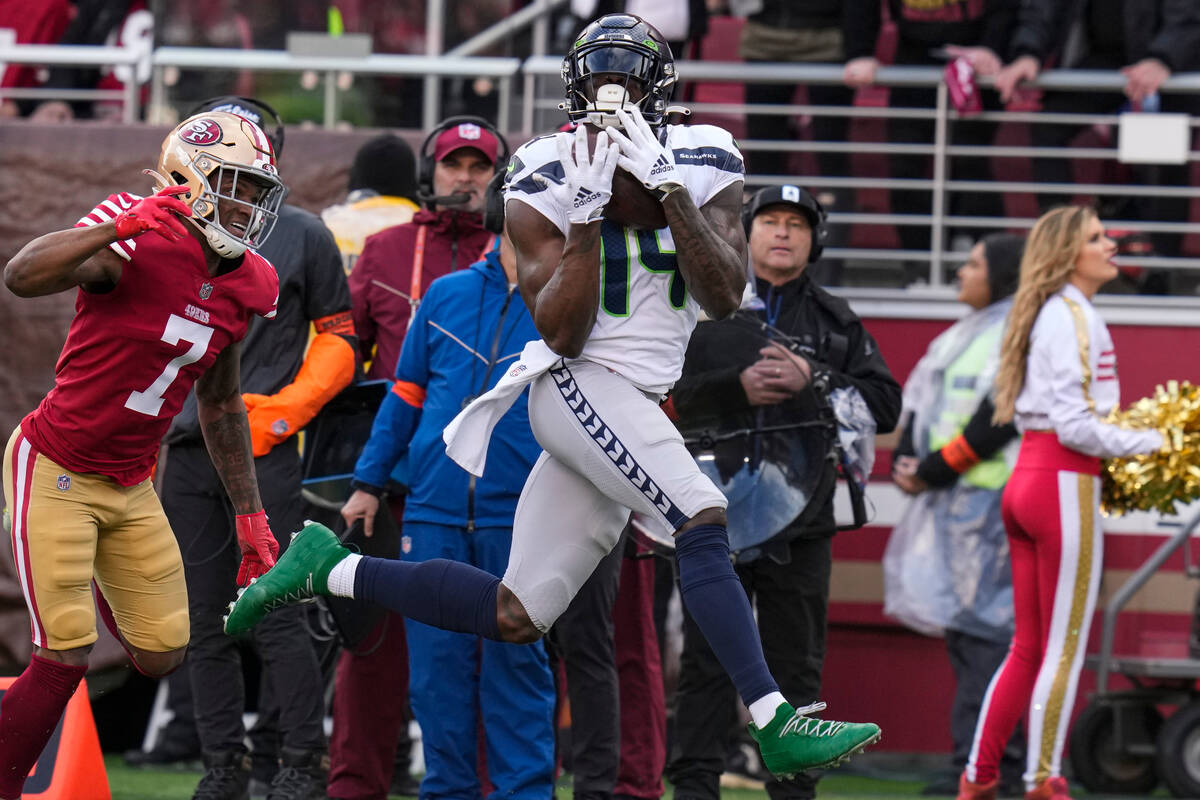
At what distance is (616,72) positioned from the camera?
15.1 ft

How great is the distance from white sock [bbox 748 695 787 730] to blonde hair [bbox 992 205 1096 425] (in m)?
2.82

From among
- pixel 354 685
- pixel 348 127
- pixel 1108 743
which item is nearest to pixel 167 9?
pixel 348 127

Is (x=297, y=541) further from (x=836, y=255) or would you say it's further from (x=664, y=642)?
(x=836, y=255)

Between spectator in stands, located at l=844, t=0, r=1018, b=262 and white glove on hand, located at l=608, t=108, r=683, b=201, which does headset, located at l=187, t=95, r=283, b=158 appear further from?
spectator in stands, located at l=844, t=0, r=1018, b=262

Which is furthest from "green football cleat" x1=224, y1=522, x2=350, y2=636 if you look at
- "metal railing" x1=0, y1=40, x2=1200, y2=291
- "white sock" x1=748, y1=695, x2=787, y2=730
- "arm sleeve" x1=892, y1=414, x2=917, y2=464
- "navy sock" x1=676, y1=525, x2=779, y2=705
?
"metal railing" x1=0, y1=40, x2=1200, y2=291

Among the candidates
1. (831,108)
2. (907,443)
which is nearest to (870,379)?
(907,443)

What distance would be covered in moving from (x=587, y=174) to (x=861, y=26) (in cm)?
460

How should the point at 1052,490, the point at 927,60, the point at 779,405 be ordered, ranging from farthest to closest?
the point at 927,60
the point at 1052,490
the point at 779,405

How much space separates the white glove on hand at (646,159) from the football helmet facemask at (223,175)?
111 cm

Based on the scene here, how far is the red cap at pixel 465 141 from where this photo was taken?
6684mm

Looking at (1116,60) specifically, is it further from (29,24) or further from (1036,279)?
(29,24)

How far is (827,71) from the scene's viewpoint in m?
8.73

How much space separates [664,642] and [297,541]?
331 cm

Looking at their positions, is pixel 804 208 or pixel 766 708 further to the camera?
pixel 804 208
